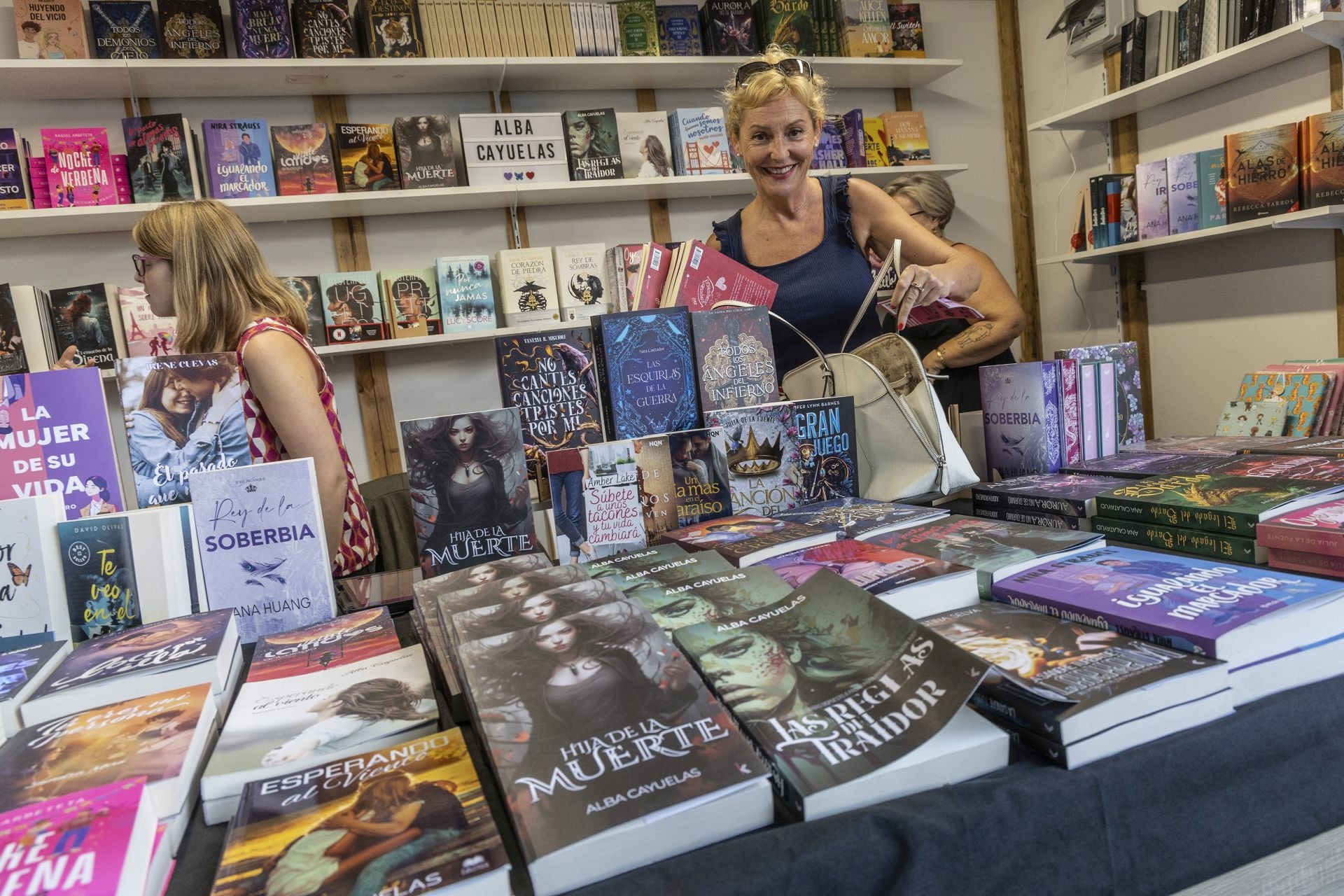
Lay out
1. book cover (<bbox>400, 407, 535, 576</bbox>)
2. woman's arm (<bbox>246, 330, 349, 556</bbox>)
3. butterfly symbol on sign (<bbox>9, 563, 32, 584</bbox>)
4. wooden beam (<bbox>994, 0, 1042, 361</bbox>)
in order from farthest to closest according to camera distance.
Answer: wooden beam (<bbox>994, 0, 1042, 361</bbox>) < woman's arm (<bbox>246, 330, 349, 556</bbox>) < book cover (<bbox>400, 407, 535, 576</bbox>) < butterfly symbol on sign (<bbox>9, 563, 32, 584</bbox>)

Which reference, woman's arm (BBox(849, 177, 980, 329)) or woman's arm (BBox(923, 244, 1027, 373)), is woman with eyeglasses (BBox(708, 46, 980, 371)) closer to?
woman's arm (BBox(849, 177, 980, 329))

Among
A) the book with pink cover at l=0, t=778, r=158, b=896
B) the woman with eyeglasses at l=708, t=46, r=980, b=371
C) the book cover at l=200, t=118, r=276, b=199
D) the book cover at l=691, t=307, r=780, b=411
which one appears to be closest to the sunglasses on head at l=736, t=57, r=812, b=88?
the woman with eyeglasses at l=708, t=46, r=980, b=371

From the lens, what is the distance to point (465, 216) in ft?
12.0

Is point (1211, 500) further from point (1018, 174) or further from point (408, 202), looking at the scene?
point (1018, 174)

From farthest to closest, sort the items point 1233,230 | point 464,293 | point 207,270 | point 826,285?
point 464,293 → point 1233,230 → point 826,285 → point 207,270

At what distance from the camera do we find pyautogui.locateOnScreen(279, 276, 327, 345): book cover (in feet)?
10.8

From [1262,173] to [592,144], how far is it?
251 centimetres

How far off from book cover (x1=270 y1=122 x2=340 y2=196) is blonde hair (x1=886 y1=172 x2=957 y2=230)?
240 cm

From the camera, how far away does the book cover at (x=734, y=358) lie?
4.51 ft

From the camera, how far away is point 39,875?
50 cm

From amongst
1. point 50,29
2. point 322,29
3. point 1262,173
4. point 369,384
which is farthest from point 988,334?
point 50,29

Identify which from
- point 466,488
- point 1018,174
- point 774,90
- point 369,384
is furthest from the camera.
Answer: point 1018,174

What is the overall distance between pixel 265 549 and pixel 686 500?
0.60 metres

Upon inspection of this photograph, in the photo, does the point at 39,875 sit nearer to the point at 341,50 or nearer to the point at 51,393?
the point at 51,393
